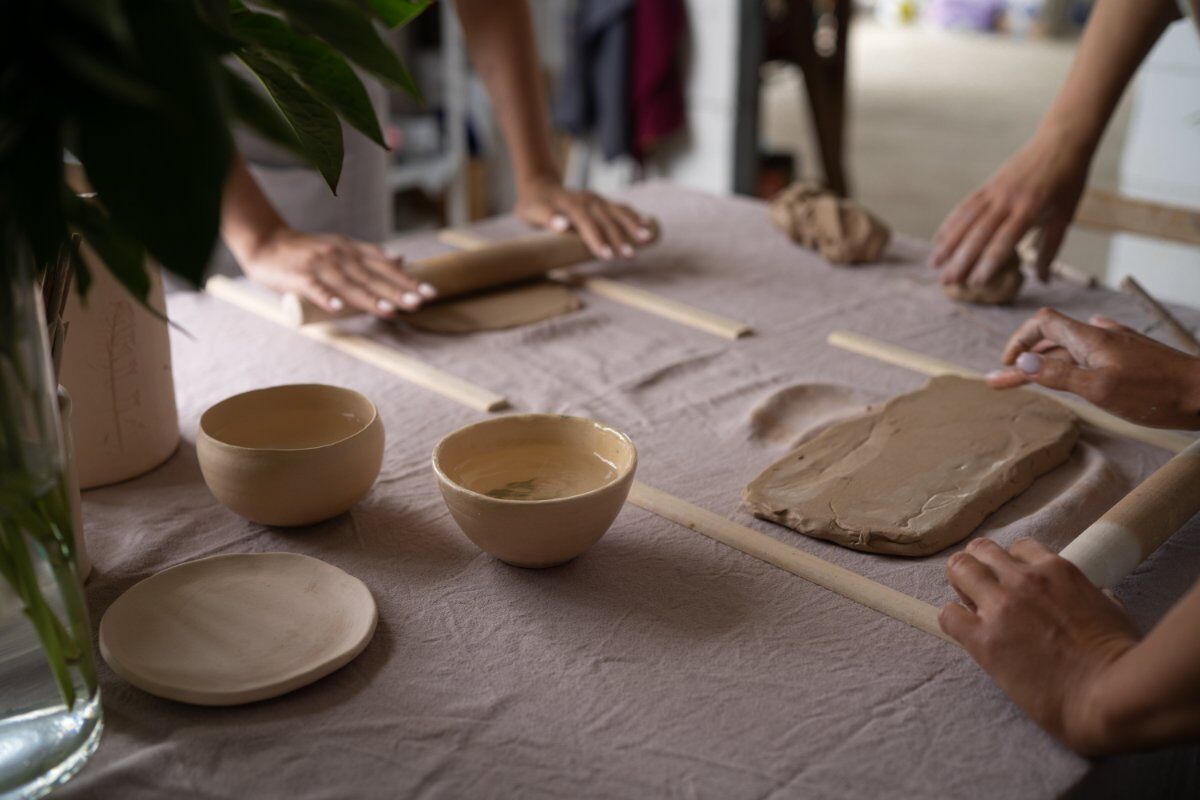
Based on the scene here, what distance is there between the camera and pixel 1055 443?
39.5 inches

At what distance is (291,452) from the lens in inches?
32.6

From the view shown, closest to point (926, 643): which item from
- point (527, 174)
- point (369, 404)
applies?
point (369, 404)

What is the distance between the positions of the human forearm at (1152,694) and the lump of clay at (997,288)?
2.70 feet

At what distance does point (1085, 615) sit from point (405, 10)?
1.93 ft

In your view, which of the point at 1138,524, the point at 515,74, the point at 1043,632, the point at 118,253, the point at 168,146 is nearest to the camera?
the point at 168,146

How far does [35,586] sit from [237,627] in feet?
0.54

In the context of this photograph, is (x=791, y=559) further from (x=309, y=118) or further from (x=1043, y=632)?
(x=309, y=118)

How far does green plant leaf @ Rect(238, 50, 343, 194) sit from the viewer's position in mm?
667

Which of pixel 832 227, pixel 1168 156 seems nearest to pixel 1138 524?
pixel 832 227

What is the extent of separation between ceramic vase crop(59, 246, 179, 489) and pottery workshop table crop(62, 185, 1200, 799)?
3 centimetres

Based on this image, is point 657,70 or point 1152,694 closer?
point 1152,694

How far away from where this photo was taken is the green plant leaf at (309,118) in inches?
26.2

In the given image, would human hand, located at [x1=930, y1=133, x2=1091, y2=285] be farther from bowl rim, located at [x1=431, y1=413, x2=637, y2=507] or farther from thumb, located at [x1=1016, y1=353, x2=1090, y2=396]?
bowl rim, located at [x1=431, y1=413, x2=637, y2=507]

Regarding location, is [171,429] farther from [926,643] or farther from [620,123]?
[620,123]
